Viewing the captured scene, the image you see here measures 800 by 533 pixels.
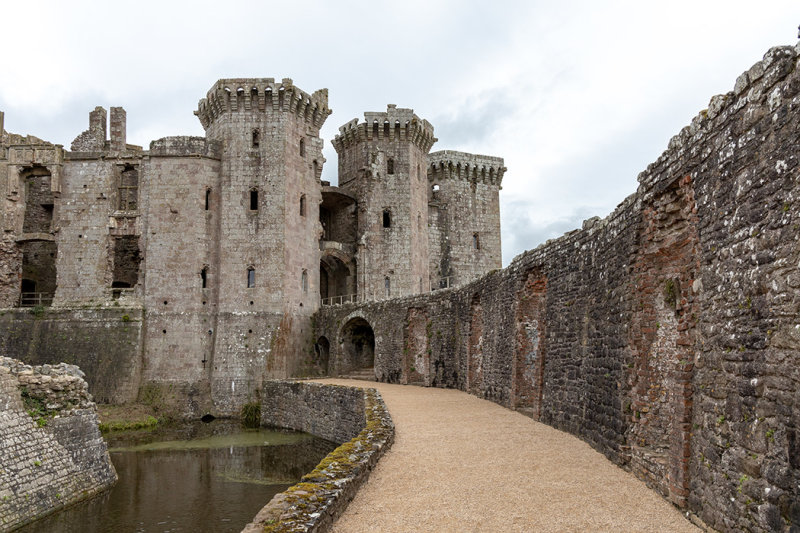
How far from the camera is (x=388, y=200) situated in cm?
3375

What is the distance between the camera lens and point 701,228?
5965 mm

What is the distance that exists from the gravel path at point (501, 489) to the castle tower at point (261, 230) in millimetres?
17241

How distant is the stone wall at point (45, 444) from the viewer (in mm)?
11562

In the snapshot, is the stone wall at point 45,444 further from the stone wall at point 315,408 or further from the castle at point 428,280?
the castle at point 428,280

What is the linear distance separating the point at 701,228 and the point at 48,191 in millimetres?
33198

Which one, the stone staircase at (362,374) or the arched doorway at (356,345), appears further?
the arched doorway at (356,345)

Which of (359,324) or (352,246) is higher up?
(352,246)

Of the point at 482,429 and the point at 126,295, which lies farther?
the point at 126,295

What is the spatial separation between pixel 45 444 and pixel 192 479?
3.61 meters

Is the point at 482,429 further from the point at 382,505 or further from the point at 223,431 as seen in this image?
the point at 223,431

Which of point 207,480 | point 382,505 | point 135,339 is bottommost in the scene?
point 207,480

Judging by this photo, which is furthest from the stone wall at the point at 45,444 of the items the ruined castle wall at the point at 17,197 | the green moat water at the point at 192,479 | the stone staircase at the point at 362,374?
the ruined castle wall at the point at 17,197

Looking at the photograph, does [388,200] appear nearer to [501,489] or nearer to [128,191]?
[128,191]

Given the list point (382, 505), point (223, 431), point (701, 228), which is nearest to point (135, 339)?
point (223, 431)
